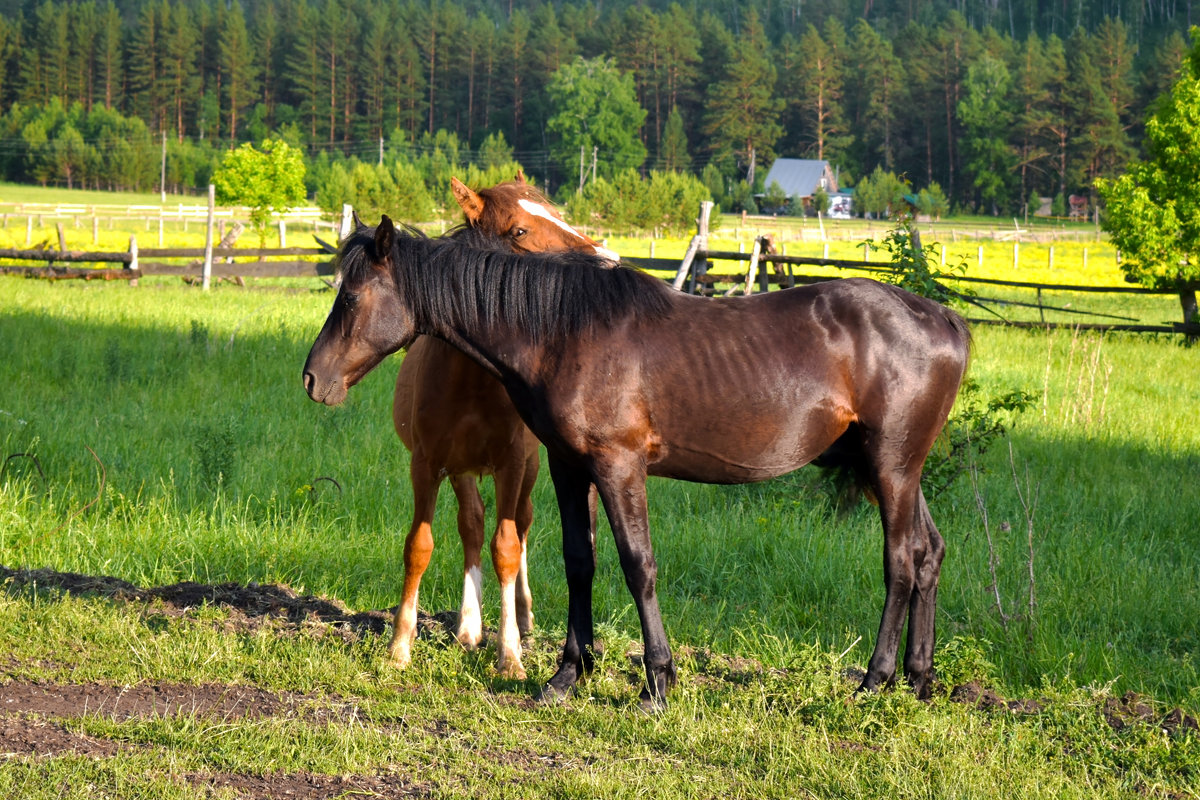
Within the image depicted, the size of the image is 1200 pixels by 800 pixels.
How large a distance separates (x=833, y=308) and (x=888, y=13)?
177m

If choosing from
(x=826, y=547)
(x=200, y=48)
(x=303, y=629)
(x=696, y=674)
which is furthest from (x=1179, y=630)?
(x=200, y=48)

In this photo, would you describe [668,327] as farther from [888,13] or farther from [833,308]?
[888,13]

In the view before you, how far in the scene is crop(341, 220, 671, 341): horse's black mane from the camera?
13.8 feet

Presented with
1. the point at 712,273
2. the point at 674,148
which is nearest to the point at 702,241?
the point at 712,273

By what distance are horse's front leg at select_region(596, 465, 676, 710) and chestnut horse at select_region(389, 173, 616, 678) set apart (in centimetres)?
72

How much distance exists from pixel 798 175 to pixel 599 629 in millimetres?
101141

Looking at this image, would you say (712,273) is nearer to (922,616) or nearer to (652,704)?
(922,616)

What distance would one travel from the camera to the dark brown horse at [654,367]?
4137 millimetres

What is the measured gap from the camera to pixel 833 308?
4379 mm

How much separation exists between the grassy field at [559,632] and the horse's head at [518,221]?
1866 mm

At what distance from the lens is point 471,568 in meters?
5.13

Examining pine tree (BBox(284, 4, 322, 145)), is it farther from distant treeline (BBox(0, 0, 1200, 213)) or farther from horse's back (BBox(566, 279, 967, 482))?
horse's back (BBox(566, 279, 967, 482))

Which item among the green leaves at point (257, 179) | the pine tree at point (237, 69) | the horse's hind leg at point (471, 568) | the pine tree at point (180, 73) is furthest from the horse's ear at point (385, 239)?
the pine tree at point (180, 73)

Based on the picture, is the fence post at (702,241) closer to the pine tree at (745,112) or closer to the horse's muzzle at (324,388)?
the horse's muzzle at (324,388)
